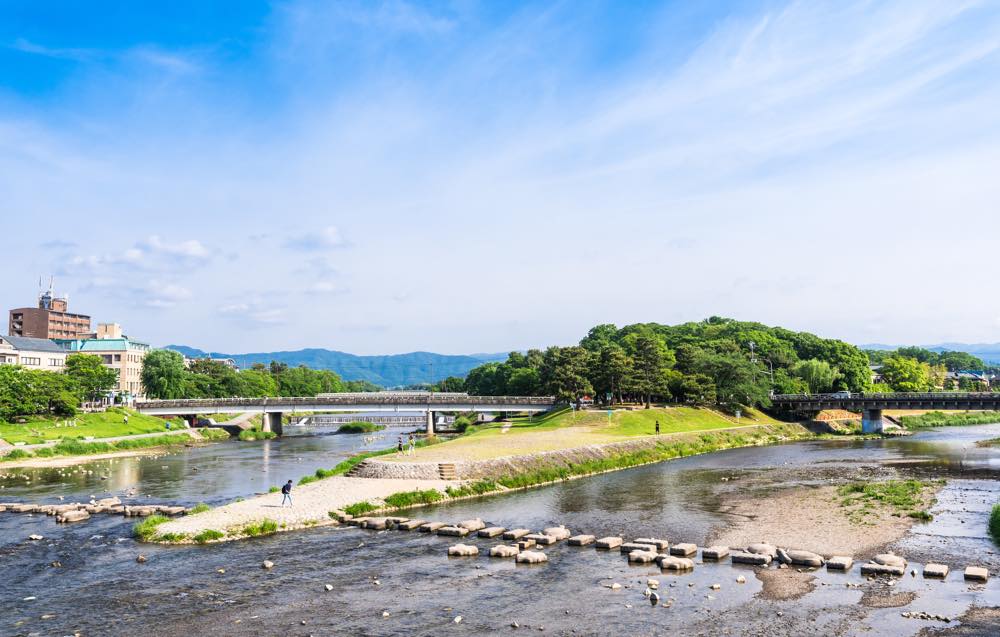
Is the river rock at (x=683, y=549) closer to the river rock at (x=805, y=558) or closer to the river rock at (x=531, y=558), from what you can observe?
the river rock at (x=805, y=558)

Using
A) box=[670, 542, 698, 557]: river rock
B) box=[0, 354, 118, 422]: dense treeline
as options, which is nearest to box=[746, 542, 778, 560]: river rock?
box=[670, 542, 698, 557]: river rock

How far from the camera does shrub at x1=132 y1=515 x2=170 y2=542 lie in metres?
38.8

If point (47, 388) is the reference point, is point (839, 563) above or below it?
below

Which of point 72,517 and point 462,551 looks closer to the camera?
point 462,551

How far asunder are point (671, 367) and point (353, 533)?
90.1 m

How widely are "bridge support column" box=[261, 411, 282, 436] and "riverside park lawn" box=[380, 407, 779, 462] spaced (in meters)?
44.5

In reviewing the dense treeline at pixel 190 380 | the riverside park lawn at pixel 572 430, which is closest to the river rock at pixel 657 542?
the riverside park lawn at pixel 572 430

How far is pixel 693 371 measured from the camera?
385 feet

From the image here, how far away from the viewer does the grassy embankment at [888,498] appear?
4300 cm

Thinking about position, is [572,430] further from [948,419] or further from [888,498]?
[948,419]

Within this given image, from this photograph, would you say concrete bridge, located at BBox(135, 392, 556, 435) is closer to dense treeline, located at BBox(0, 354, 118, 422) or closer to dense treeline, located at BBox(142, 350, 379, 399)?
dense treeline, located at BBox(0, 354, 118, 422)

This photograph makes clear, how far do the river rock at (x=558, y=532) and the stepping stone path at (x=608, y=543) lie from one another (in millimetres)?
2025

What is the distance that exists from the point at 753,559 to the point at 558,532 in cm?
975

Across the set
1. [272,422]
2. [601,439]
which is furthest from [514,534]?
[272,422]
